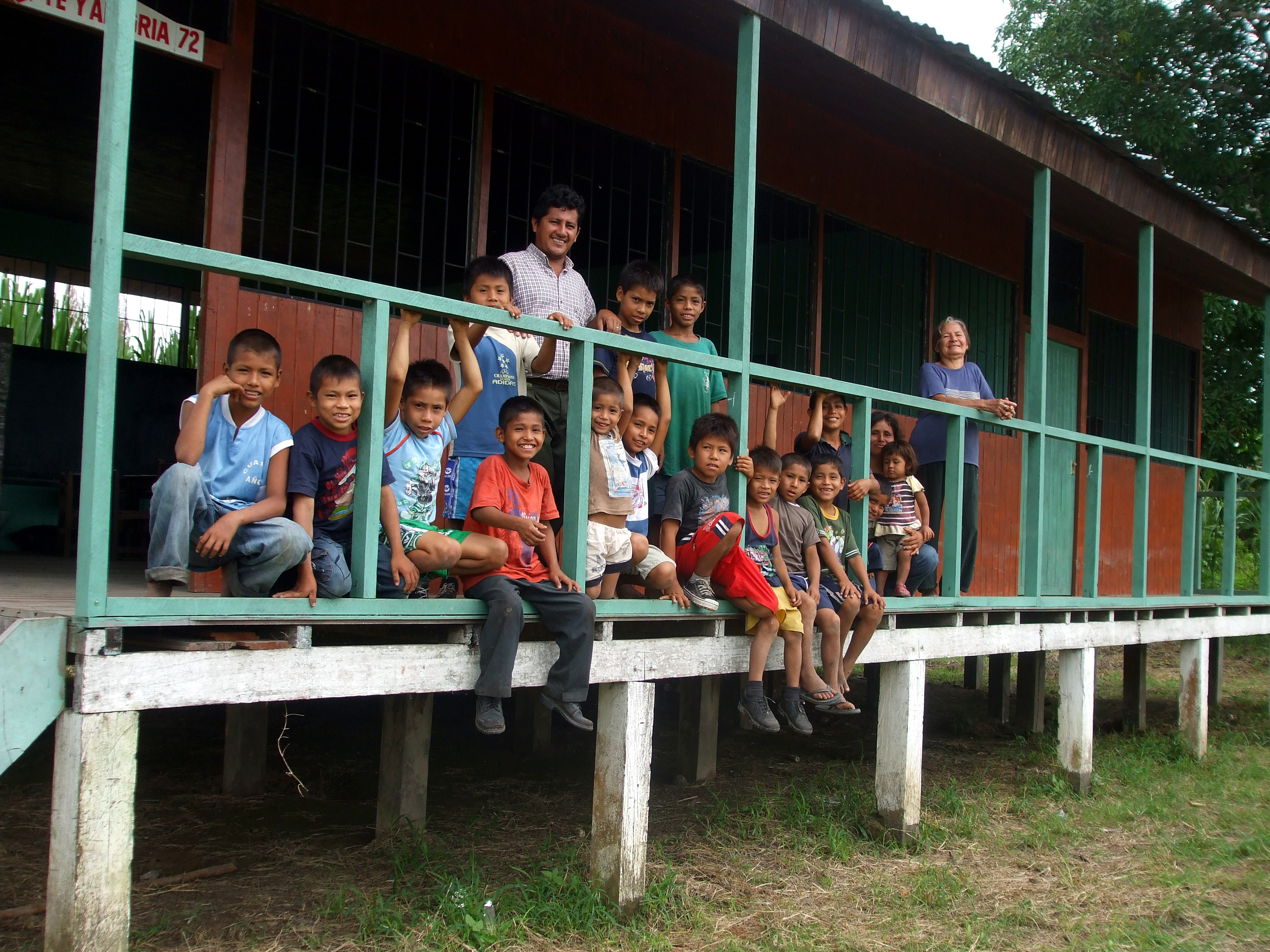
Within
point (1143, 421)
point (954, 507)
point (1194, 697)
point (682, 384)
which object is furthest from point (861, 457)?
point (1194, 697)

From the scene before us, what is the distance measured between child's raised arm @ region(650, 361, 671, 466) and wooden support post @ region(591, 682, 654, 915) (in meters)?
0.97

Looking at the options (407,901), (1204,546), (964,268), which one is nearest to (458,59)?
(407,901)

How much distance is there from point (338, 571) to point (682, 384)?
6.68 ft

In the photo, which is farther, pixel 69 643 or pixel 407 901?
pixel 407 901

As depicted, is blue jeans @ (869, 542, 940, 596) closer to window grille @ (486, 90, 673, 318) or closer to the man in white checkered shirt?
the man in white checkered shirt

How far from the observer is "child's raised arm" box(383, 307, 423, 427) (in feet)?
12.1

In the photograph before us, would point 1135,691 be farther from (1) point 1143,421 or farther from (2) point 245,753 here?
(2) point 245,753

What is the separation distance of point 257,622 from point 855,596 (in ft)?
9.52

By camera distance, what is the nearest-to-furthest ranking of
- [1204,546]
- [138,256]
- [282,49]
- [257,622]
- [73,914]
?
[73,914], [138,256], [257,622], [282,49], [1204,546]

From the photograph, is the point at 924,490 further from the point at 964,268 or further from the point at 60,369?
the point at 60,369

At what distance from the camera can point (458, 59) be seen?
5.82 m

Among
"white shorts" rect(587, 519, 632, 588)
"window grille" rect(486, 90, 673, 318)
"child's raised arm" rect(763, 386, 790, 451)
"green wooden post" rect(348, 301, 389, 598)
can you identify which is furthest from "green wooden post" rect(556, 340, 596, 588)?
"window grille" rect(486, 90, 673, 318)

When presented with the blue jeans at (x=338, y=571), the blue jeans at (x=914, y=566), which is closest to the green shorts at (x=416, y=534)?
the blue jeans at (x=338, y=571)

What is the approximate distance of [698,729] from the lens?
6.73 metres
